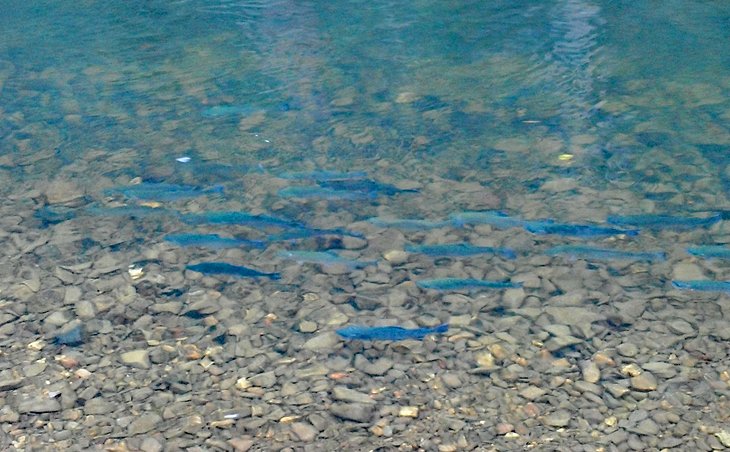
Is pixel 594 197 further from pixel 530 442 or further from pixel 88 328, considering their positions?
pixel 88 328

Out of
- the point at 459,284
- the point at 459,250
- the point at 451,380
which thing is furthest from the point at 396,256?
the point at 451,380

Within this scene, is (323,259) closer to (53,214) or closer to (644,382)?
(644,382)

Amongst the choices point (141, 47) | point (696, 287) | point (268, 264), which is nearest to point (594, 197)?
point (696, 287)

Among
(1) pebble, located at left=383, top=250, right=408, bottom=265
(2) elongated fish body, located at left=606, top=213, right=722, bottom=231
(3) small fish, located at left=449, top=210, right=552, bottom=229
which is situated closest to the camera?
(1) pebble, located at left=383, top=250, right=408, bottom=265

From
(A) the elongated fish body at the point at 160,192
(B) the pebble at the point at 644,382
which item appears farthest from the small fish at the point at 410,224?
(B) the pebble at the point at 644,382

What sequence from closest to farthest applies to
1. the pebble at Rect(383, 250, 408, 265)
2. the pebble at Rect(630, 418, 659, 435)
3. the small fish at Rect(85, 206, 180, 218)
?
the pebble at Rect(630, 418, 659, 435), the pebble at Rect(383, 250, 408, 265), the small fish at Rect(85, 206, 180, 218)

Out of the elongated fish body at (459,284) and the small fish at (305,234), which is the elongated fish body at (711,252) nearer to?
the elongated fish body at (459,284)

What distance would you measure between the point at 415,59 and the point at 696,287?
524cm

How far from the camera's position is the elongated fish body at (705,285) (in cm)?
490

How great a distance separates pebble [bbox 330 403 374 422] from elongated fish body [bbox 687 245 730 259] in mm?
2600

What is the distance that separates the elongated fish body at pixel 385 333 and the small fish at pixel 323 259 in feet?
2.55

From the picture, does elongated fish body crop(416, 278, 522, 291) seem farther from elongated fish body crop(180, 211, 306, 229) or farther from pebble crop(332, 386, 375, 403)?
elongated fish body crop(180, 211, 306, 229)

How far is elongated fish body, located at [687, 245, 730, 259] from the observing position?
205 inches

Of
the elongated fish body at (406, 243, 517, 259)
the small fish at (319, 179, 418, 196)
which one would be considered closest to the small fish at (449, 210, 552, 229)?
the elongated fish body at (406, 243, 517, 259)
